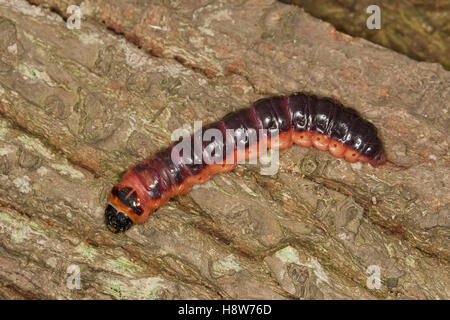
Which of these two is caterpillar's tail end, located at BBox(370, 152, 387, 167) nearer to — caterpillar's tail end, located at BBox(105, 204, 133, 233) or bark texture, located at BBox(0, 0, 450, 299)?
bark texture, located at BBox(0, 0, 450, 299)

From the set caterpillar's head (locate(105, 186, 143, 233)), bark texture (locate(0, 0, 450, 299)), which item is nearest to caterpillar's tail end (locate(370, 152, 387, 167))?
bark texture (locate(0, 0, 450, 299))

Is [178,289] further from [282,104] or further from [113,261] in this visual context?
[282,104]

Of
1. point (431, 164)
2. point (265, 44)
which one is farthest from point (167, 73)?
point (431, 164)

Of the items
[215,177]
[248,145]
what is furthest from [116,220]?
[248,145]

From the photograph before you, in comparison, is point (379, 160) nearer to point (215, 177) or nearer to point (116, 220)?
point (215, 177)

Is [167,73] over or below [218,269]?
over

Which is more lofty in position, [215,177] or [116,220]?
[215,177]
